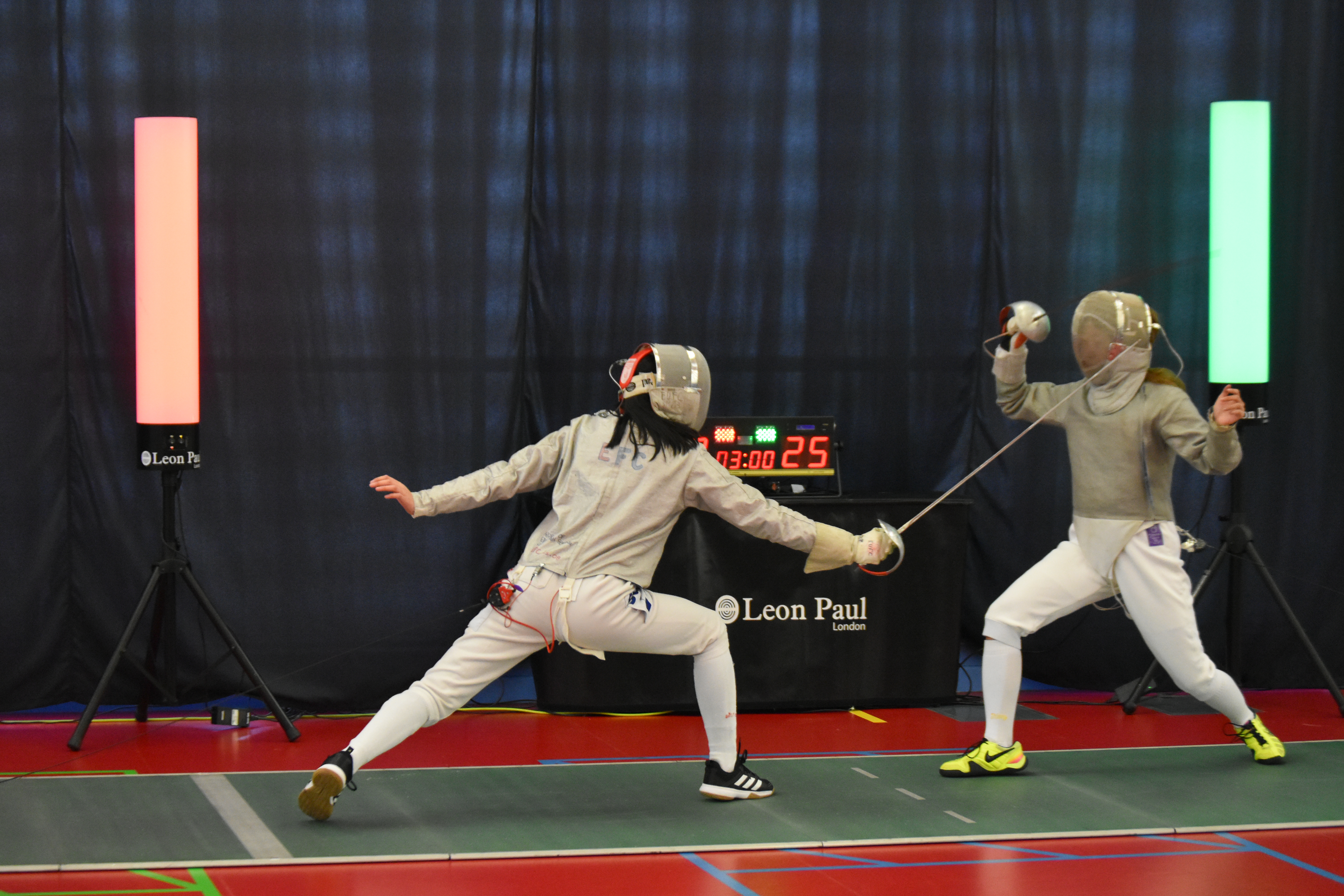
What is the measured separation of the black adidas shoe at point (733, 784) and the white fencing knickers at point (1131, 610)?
777mm

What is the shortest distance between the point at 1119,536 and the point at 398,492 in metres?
2.08

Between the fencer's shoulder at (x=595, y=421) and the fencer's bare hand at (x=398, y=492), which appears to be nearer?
the fencer's bare hand at (x=398, y=492)

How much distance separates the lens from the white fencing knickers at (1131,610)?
13.3 feet

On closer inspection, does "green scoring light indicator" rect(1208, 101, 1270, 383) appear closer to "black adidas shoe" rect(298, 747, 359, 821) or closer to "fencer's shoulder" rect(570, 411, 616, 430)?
"fencer's shoulder" rect(570, 411, 616, 430)

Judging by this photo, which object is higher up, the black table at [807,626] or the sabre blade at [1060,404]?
the sabre blade at [1060,404]

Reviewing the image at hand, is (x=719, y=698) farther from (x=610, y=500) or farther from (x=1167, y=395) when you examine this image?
(x=1167, y=395)

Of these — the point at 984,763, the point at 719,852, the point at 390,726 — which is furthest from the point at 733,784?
the point at 390,726

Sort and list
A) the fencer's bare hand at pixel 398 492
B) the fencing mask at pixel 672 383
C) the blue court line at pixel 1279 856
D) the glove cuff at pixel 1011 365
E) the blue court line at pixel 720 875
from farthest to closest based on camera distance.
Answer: the glove cuff at pixel 1011 365 < the fencing mask at pixel 672 383 < the fencer's bare hand at pixel 398 492 < the blue court line at pixel 1279 856 < the blue court line at pixel 720 875

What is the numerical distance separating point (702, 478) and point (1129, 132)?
8.94ft

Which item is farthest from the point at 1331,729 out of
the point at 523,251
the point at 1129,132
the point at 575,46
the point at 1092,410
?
the point at 575,46

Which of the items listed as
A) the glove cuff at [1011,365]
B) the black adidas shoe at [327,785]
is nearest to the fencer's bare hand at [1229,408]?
the glove cuff at [1011,365]

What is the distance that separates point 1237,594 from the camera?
500 centimetres

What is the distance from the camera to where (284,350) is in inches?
190

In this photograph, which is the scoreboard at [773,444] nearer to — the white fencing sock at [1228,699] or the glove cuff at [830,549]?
the glove cuff at [830,549]
